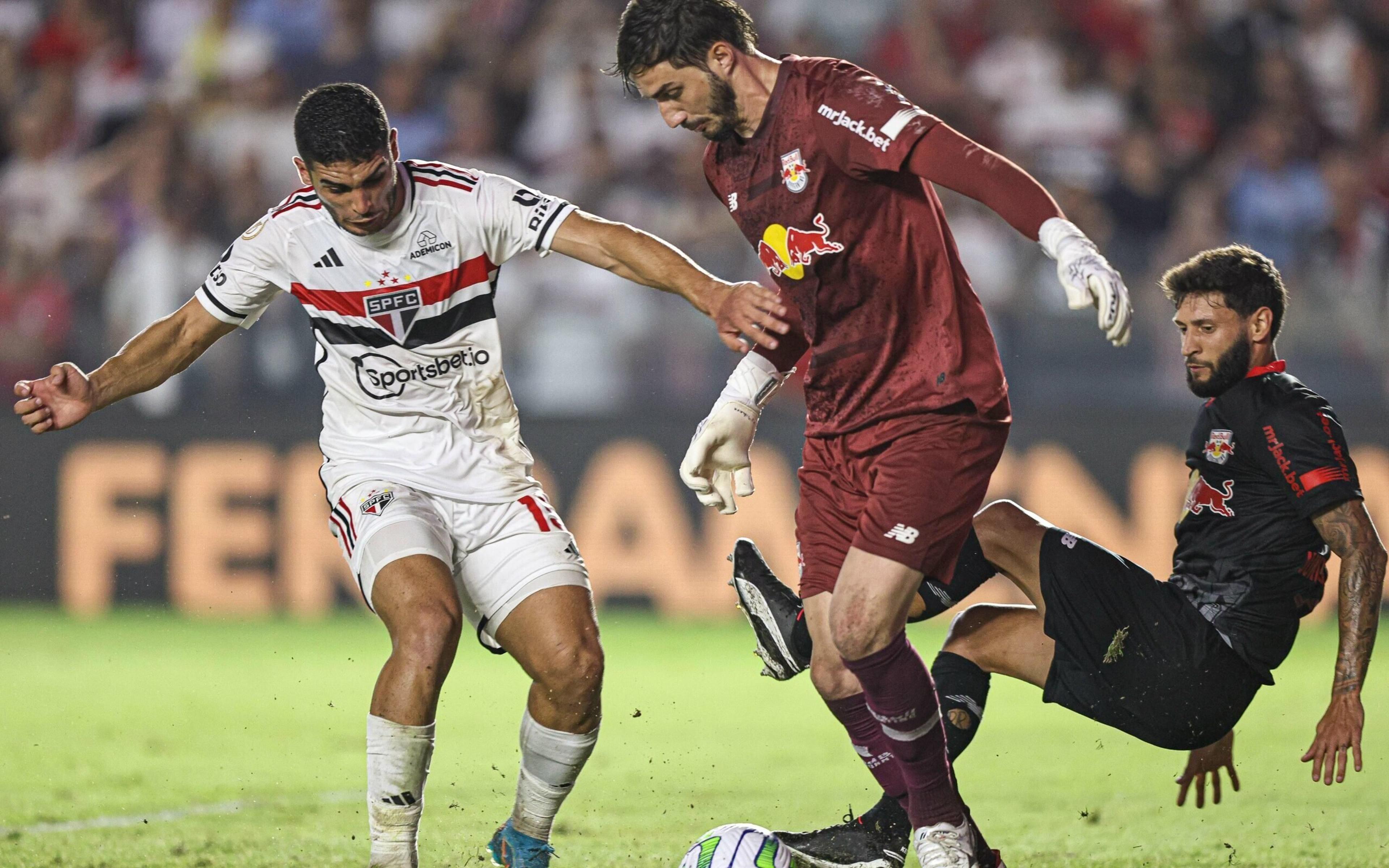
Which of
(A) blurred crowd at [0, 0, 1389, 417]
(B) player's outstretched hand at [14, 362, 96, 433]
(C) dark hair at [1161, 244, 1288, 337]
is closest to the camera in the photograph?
(C) dark hair at [1161, 244, 1288, 337]

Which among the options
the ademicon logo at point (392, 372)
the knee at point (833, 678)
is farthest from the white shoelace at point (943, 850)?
the ademicon logo at point (392, 372)

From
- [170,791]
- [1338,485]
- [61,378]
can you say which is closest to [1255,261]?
[1338,485]

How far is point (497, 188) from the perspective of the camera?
16.3ft

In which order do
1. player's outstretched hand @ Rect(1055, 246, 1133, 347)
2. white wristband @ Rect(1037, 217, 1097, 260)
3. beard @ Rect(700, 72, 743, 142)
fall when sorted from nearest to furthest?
player's outstretched hand @ Rect(1055, 246, 1133, 347) → white wristband @ Rect(1037, 217, 1097, 260) → beard @ Rect(700, 72, 743, 142)

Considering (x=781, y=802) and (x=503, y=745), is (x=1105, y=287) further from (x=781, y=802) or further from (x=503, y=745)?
(x=503, y=745)

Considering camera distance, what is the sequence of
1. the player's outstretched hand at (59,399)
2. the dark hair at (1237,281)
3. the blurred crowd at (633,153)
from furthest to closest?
the blurred crowd at (633,153) → the player's outstretched hand at (59,399) → the dark hair at (1237,281)

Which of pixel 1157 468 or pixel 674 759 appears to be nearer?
pixel 674 759

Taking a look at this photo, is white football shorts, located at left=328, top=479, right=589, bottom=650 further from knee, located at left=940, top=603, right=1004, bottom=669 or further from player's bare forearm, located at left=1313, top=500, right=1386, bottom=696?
player's bare forearm, located at left=1313, top=500, right=1386, bottom=696

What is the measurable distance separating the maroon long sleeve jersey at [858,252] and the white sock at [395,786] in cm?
158

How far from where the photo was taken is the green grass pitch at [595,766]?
503 cm

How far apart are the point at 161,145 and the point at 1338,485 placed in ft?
31.3

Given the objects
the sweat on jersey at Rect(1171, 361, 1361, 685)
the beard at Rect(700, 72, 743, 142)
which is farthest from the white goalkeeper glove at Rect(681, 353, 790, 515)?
the sweat on jersey at Rect(1171, 361, 1361, 685)

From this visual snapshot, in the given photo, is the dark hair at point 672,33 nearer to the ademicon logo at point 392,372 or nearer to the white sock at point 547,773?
the ademicon logo at point 392,372

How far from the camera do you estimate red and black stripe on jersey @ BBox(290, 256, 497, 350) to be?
15.8 ft
